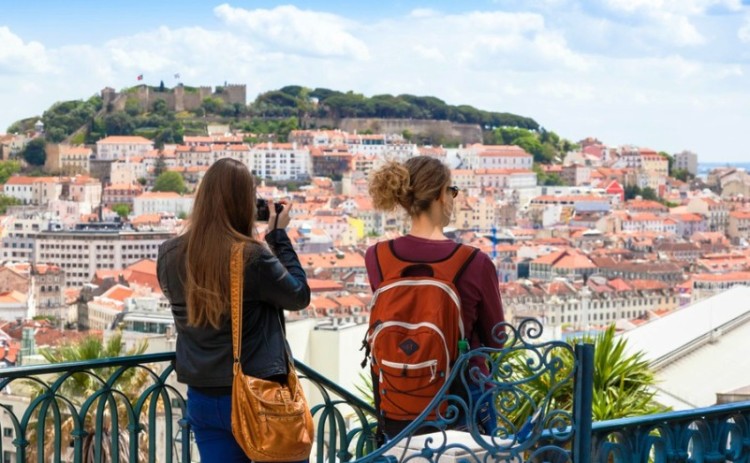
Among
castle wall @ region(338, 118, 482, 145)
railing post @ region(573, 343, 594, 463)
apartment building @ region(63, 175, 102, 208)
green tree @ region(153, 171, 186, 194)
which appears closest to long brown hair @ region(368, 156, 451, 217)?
railing post @ region(573, 343, 594, 463)

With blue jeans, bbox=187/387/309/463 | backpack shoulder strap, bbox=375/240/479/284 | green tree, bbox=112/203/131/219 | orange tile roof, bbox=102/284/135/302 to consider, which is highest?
backpack shoulder strap, bbox=375/240/479/284

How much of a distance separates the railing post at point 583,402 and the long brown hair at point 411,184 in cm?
31

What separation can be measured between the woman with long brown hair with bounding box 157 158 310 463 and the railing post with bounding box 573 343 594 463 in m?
0.35

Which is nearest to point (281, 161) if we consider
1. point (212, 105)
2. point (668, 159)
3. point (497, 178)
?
point (212, 105)

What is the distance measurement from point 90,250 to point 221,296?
168ft

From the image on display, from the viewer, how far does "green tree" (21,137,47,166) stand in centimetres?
6519

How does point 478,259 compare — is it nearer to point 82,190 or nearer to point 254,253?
point 254,253

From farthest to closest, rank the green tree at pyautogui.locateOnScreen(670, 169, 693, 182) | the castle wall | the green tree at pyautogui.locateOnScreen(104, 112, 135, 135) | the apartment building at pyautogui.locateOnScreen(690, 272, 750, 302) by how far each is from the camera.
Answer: the green tree at pyautogui.locateOnScreen(670, 169, 693, 182) → the castle wall → the green tree at pyautogui.locateOnScreen(104, 112, 135, 135) → the apartment building at pyautogui.locateOnScreen(690, 272, 750, 302)

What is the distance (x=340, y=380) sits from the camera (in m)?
9.41

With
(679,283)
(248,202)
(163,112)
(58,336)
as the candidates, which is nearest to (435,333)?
(248,202)

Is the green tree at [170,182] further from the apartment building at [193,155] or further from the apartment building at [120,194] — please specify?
the apartment building at [193,155]

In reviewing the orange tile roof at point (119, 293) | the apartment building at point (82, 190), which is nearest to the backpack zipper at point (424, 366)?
the orange tile roof at point (119, 293)

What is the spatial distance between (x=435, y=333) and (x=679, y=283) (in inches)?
1888

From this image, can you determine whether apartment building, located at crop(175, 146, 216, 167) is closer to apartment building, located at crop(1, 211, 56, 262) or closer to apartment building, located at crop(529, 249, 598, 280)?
apartment building, located at crop(1, 211, 56, 262)
